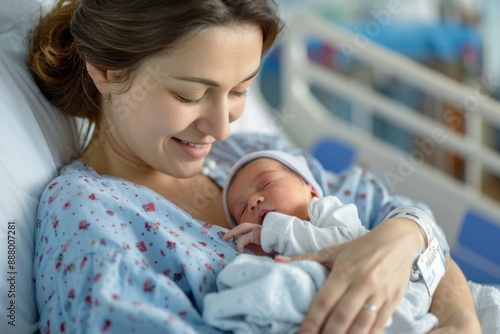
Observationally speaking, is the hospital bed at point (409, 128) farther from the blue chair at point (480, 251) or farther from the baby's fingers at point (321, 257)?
the baby's fingers at point (321, 257)

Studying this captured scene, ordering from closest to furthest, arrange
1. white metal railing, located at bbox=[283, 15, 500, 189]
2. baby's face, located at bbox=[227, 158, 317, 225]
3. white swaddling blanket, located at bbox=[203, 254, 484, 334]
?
white swaddling blanket, located at bbox=[203, 254, 484, 334] < baby's face, located at bbox=[227, 158, 317, 225] < white metal railing, located at bbox=[283, 15, 500, 189]

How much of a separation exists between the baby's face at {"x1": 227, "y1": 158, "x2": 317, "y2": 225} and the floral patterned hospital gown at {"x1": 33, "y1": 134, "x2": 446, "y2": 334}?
0.09 m

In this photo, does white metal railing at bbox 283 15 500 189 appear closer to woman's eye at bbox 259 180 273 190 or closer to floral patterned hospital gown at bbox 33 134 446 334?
floral patterned hospital gown at bbox 33 134 446 334

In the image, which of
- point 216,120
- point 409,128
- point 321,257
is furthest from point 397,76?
point 321,257

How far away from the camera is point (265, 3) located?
4.52ft

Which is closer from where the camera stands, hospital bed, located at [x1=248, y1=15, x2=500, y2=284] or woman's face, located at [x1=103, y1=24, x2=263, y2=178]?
woman's face, located at [x1=103, y1=24, x2=263, y2=178]

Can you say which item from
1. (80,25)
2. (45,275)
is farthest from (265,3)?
(45,275)

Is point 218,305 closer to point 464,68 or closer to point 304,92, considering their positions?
point 304,92

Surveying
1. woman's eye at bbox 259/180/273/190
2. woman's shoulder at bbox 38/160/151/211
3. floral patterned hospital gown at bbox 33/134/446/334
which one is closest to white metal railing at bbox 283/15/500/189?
floral patterned hospital gown at bbox 33/134/446/334

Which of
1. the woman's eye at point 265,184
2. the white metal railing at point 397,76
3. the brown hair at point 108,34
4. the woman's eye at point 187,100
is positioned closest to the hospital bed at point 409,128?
the white metal railing at point 397,76

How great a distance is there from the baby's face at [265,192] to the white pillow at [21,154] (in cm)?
42

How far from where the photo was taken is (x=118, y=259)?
118 cm

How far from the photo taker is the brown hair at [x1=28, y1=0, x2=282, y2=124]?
1.27 metres

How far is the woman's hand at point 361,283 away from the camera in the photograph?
3.65 ft
